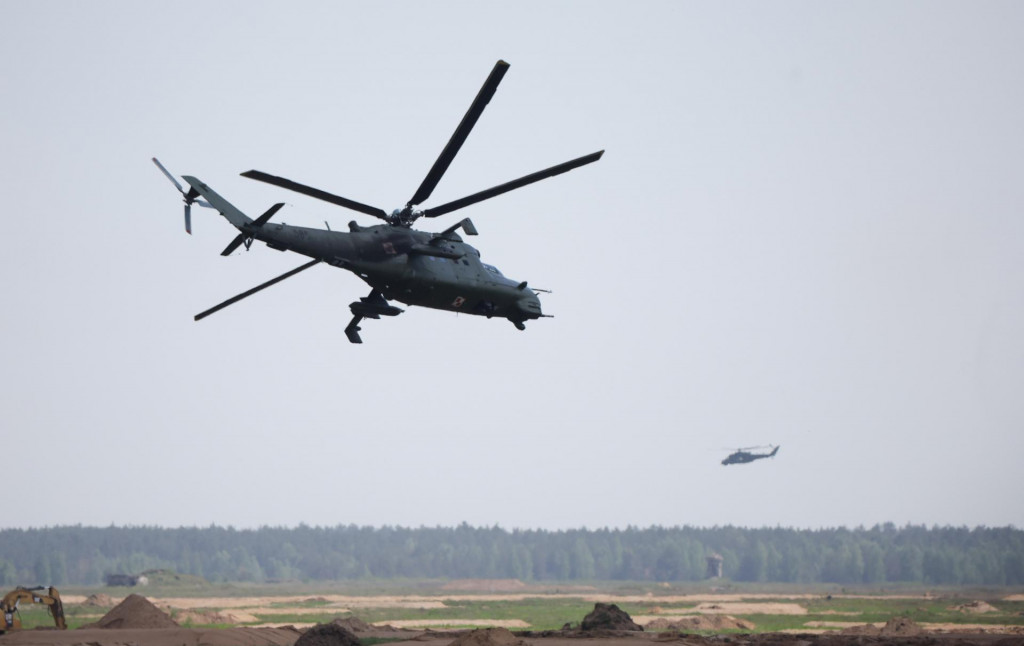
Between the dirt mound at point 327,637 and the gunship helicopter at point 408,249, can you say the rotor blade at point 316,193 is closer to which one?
the gunship helicopter at point 408,249

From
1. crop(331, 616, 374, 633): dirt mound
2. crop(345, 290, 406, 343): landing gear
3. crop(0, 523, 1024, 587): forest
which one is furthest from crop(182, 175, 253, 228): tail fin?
Result: crop(0, 523, 1024, 587): forest

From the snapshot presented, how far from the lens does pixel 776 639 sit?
94.7 feet

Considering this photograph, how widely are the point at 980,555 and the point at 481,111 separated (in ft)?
339

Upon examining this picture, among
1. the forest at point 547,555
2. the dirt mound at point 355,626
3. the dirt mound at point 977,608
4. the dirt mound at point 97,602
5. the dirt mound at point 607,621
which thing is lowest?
the dirt mound at point 97,602

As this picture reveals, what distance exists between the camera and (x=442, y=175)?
23203mm

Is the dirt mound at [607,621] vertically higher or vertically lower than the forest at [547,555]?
lower

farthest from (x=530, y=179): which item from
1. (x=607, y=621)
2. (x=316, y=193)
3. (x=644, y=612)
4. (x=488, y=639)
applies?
(x=644, y=612)

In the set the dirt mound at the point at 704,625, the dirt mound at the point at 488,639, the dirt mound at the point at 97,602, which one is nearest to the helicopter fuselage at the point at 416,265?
the dirt mound at the point at 488,639

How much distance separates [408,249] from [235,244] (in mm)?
3934

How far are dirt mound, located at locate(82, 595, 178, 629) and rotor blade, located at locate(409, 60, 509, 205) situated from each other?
19.2m

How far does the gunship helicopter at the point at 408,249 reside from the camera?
2250 centimetres

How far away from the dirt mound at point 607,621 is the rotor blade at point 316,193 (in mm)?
14306

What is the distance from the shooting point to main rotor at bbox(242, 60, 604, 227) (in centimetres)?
2070

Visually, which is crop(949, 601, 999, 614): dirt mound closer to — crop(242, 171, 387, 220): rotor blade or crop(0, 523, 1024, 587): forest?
crop(0, 523, 1024, 587): forest
